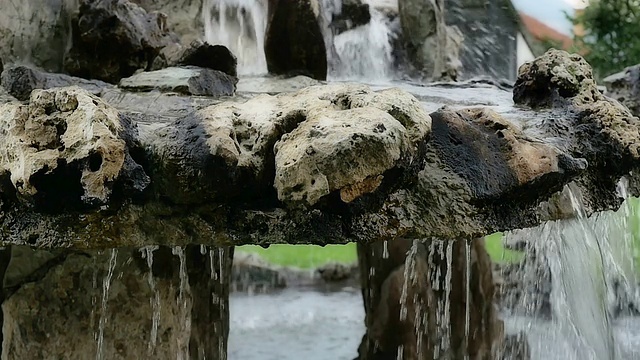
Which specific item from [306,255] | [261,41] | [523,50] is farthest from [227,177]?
[523,50]

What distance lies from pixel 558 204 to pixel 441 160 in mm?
413

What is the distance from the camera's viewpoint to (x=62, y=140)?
1588 millimetres

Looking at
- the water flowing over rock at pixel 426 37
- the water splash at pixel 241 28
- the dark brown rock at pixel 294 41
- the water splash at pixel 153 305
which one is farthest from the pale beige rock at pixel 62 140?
the water flowing over rock at pixel 426 37

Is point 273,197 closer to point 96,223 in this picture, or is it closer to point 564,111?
point 96,223

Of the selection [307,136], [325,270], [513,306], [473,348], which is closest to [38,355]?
[307,136]

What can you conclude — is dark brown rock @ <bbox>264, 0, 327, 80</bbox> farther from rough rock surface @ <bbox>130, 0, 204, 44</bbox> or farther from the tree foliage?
the tree foliage

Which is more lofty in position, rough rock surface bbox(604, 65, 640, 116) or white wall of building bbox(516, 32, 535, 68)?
white wall of building bbox(516, 32, 535, 68)

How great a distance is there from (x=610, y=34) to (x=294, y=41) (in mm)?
10573

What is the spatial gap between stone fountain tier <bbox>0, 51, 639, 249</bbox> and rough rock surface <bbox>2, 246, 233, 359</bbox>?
0.62m

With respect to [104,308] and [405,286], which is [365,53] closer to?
[405,286]

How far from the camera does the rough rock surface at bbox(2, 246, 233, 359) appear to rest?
2283mm

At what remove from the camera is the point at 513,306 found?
5.75 m

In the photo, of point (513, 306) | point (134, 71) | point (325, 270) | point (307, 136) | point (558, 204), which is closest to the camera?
point (307, 136)

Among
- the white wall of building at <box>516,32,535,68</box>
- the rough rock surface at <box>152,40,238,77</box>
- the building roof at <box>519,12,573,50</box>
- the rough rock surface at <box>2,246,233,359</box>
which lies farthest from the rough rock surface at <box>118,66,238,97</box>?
the building roof at <box>519,12,573,50</box>
